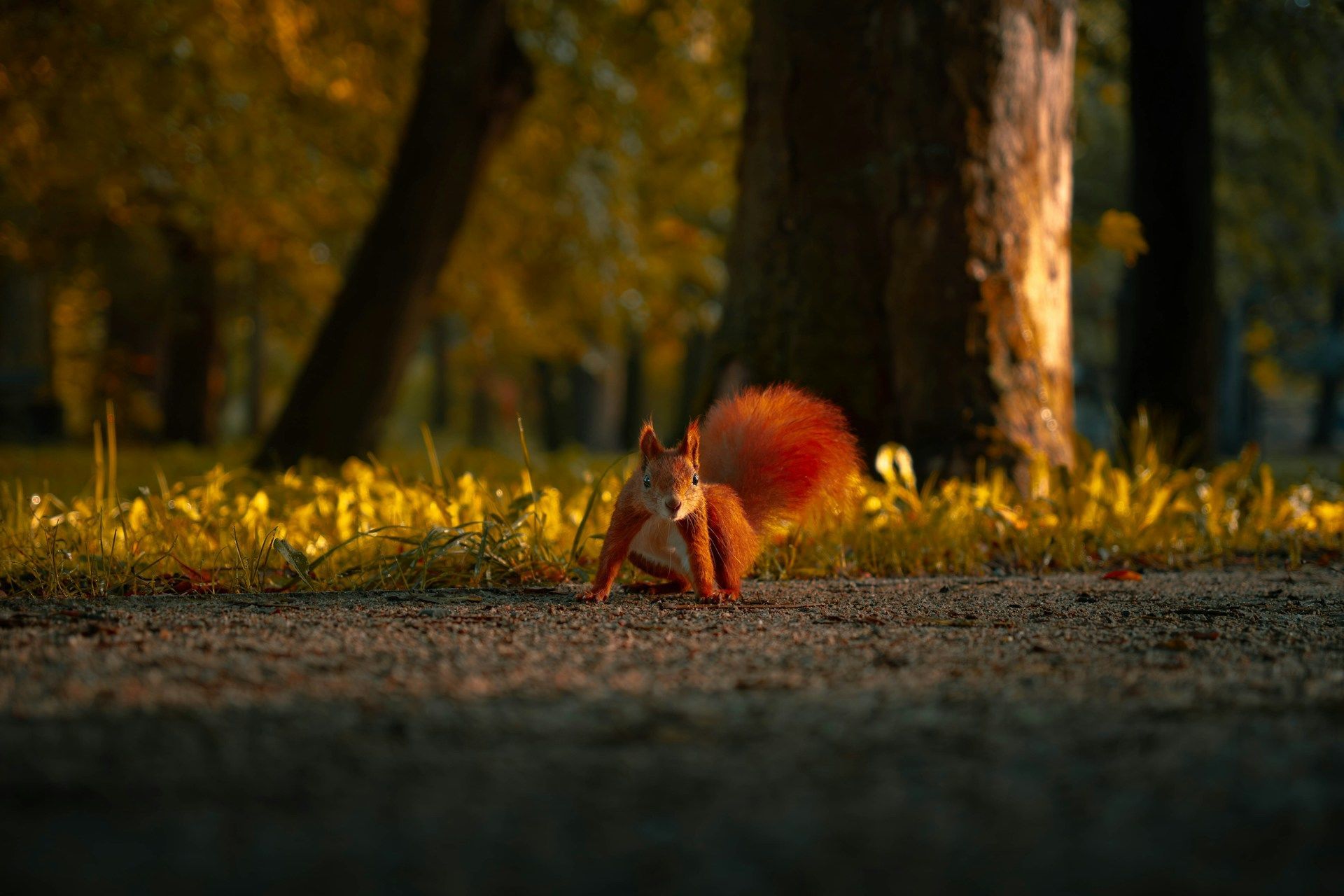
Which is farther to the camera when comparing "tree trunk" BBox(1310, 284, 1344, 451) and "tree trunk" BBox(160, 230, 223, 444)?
"tree trunk" BBox(1310, 284, 1344, 451)

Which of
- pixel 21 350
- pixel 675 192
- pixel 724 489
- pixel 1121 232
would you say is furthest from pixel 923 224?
pixel 21 350

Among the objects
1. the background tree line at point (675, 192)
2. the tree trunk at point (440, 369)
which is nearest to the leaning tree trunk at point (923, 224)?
the background tree line at point (675, 192)

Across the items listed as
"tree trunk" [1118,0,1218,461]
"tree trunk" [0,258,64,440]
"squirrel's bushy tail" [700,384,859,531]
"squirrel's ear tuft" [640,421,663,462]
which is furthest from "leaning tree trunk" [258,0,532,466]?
"tree trunk" [0,258,64,440]

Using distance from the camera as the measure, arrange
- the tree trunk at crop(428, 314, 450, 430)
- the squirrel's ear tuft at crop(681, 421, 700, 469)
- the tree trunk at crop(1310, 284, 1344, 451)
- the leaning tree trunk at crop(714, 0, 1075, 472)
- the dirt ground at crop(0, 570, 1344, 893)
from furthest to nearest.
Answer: the tree trunk at crop(1310, 284, 1344, 451)
the tree trunk at crop(428, 314, 450, 430)
the leaning tree trunk at crop(714, 0, 1075, 472)
the squirrel's ear tuft at crop(681, 421, 700, 469)
the dirt ground at crop(0, 570, 1344, 893)

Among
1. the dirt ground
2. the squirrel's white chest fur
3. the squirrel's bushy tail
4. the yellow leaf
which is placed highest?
the yellow leaf

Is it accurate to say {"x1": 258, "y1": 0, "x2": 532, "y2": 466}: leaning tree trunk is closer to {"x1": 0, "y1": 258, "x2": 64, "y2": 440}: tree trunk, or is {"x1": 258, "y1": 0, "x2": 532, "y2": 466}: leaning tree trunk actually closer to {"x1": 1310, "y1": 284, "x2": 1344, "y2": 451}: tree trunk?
{"x1": 0, "y1": 258, "x2": 64, "y2": 440}: tree trunk

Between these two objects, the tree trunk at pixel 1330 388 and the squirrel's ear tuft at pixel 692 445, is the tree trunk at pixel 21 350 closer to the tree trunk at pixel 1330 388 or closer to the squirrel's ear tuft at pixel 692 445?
the squirrel's ear tuft at pixel 692 445

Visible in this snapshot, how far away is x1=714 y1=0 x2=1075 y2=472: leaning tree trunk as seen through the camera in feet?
15.4

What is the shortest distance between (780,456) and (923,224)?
6.40ft

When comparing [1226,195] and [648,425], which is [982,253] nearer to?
[648,425]

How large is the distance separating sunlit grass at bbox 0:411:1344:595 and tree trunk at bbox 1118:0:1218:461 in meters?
1.66

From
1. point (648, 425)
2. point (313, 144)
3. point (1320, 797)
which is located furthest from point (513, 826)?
point (313, 144)

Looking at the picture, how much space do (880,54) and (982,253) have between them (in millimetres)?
980

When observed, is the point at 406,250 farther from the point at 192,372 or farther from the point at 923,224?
the point at 192,372
